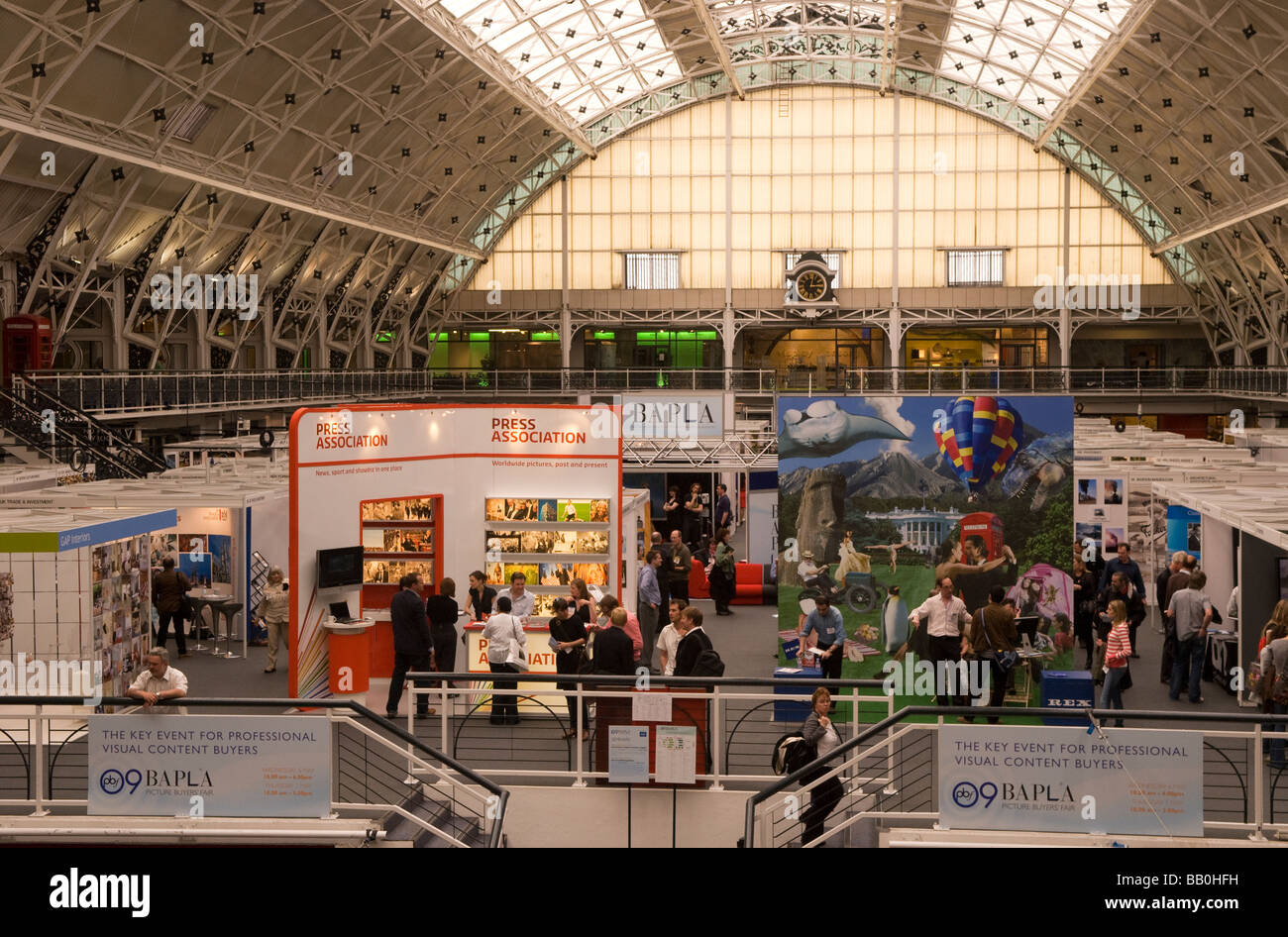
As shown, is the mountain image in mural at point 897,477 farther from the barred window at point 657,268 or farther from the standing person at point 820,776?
the barred window at point 657,268

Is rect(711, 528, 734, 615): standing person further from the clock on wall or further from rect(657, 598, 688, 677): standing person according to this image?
the clock on wall

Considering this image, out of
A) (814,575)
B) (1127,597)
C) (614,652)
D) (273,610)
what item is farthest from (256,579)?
(1127,597)

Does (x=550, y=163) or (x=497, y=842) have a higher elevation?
(x=550, y=163)

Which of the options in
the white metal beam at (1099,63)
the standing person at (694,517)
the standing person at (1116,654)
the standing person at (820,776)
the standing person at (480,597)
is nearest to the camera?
the standing person at (820,776)

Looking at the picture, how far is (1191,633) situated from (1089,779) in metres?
6.27

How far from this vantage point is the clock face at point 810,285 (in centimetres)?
4719

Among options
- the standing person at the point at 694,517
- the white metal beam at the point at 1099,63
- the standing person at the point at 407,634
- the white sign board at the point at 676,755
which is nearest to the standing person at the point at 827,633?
the white sign board at the point at 676,755

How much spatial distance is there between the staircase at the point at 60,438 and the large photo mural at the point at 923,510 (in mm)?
14767

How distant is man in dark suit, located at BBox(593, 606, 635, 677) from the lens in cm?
1227

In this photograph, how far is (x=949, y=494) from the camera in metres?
14.3

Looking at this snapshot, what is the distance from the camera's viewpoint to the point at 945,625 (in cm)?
1369
